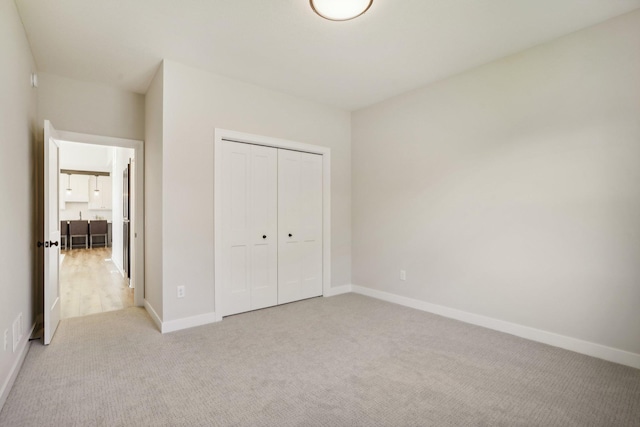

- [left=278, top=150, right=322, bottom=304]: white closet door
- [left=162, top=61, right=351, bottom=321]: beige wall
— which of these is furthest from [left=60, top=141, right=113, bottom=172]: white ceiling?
[left=278, top=150, right=322, bottom=304]: white closet door

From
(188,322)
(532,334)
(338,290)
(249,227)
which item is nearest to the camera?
(532,334)

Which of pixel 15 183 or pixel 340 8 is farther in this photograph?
pixel 15 183

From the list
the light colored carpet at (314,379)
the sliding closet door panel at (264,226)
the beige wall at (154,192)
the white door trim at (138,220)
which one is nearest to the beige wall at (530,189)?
the light colored carpet at (314,379)

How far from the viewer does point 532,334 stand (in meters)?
2.80

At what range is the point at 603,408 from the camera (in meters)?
1.83

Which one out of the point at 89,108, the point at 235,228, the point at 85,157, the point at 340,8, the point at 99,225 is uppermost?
the point at 85,157

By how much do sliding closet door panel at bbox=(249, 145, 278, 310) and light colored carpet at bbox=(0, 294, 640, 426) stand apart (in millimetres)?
618

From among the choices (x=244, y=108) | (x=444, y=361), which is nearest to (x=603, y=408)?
(x=444, y=361)

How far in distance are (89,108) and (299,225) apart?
2.70 metres

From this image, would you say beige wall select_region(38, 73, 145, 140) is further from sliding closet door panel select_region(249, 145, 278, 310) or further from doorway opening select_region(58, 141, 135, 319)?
doorway opening select_region(58, 141, 135, 319)

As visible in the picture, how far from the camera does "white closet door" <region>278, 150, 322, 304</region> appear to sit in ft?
12.9

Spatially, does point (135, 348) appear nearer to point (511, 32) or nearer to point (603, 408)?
point (603, 408)

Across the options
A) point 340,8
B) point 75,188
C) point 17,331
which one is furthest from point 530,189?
point 75,188

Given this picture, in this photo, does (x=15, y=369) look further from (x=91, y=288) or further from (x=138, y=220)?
(x=91, y=288)
